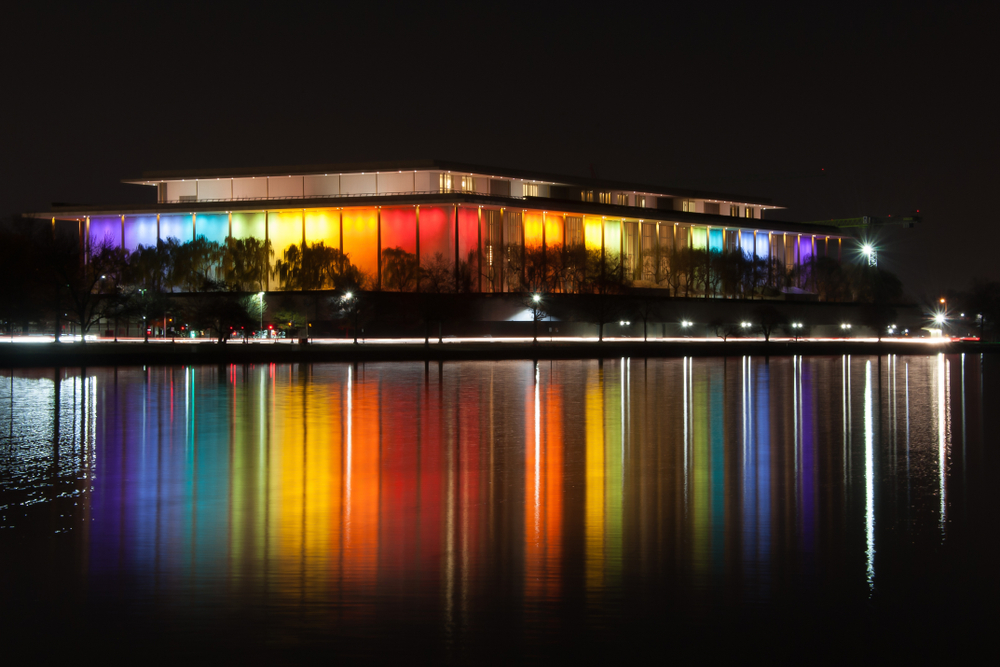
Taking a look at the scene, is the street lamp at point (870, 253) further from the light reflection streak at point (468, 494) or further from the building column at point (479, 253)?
the light reflection streak at point (468, 494)

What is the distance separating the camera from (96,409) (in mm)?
19422

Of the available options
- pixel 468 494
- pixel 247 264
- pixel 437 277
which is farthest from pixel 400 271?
pixel 468 494

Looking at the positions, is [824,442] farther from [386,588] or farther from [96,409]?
[96,409]

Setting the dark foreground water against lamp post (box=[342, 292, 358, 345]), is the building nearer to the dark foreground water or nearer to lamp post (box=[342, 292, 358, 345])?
lamp post (box=[342, 292, 358, 345])

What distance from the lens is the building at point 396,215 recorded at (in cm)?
8000

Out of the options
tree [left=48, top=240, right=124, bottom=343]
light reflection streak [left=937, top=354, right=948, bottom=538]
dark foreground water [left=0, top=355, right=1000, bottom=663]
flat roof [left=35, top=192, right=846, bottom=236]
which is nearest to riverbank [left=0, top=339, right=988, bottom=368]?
tree [left=48, top=240, right=124, bottom=343]

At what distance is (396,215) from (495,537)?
73833 millimetres

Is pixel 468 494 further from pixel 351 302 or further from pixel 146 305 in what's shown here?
pixel 146 305

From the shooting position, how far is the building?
80.0 meters

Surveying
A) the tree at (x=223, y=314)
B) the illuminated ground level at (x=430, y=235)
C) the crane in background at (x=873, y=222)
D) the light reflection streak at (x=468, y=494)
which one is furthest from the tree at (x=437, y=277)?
the crane in background at (x=873, y=222)

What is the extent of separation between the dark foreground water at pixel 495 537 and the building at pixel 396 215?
61470 mm

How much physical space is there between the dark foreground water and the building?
61.5m

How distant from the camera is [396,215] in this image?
80.9m

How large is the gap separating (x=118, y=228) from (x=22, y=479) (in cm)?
7903
